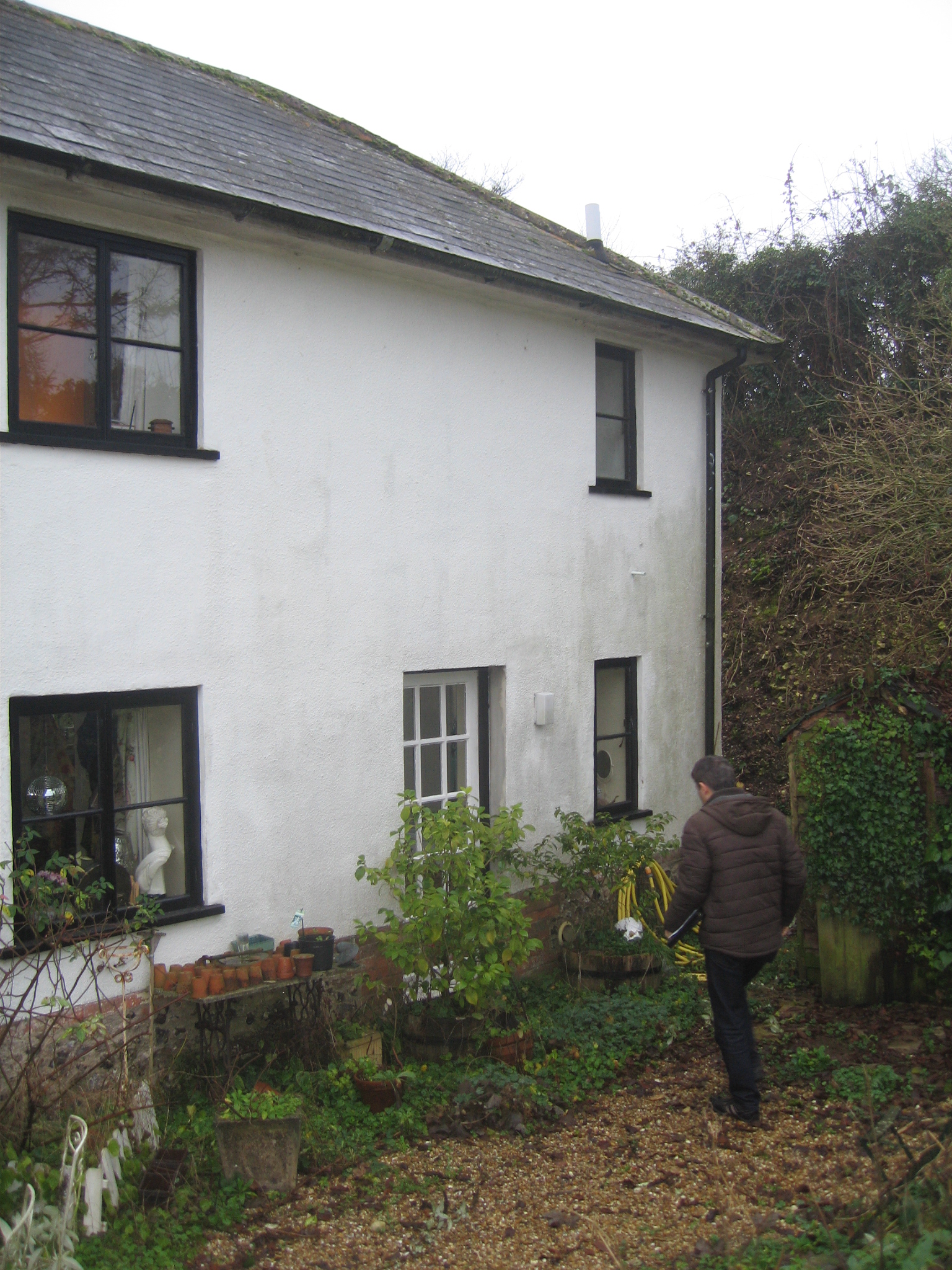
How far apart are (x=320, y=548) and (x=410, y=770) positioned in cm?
196

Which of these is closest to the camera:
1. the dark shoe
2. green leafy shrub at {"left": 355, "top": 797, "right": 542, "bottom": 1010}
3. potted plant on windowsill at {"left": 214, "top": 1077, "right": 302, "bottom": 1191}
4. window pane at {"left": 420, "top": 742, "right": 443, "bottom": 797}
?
potted plant on windowsill at {"left": 214, "top": 1077, "right": 302, "bottom": 1191}

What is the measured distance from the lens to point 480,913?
21.1 feet

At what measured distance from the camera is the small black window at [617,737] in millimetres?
9703

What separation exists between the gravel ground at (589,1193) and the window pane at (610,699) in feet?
13.7

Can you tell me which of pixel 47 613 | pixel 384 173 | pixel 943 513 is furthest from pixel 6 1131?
pixel 943 513

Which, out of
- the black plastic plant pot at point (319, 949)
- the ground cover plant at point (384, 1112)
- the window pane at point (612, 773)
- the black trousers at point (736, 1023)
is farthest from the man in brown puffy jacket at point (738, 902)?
the window pane at point (612, 773)

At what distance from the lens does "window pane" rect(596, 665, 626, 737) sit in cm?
971

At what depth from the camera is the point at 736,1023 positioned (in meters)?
5.67

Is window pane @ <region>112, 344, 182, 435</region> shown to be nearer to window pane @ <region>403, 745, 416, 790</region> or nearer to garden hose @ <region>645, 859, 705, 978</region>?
window pane @ <region>403, 745, 416, 790</region>

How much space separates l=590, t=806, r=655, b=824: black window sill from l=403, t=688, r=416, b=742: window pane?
228 centimetres

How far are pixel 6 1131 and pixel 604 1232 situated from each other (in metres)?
2.71

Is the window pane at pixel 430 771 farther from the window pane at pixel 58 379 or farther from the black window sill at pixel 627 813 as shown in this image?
the window pane at pixel 58 379

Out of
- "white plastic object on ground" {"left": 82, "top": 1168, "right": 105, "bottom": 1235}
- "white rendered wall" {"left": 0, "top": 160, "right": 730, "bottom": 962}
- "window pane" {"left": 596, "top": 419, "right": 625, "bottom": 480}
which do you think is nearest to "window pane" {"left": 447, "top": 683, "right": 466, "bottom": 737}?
"white rendered wall" {"left": 0, "top": 160, "right": 730, "bottom": 962}

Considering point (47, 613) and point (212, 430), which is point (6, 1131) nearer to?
point (47, 613)
